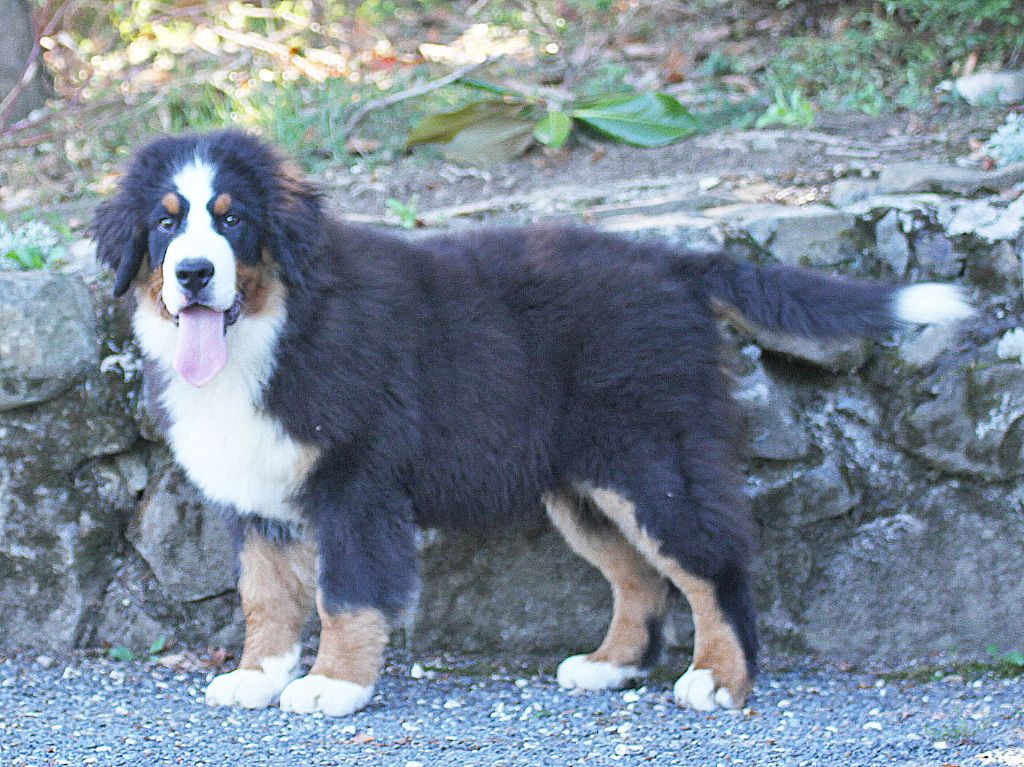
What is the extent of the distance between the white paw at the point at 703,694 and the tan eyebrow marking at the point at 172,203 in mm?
2134

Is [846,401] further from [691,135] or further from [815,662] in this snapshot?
[691,135]

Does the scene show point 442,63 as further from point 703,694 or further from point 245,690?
point 703,694

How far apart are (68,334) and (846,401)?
111 inches

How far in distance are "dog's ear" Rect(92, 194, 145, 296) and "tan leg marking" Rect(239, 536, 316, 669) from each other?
3.14ft

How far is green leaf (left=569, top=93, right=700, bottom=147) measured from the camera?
634cm

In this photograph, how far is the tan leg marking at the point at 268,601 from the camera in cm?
425

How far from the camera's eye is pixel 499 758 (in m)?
3.64

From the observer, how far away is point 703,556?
4086 millimetres

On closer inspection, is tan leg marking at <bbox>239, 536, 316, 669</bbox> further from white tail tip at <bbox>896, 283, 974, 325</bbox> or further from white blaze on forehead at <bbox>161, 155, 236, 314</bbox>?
white tail tip at <bbox>896, 283, 974, 325</bbox>

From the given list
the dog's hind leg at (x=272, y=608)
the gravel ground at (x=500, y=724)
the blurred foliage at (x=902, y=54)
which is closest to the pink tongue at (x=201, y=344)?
the dog's hind leg at (x=272, y=608)

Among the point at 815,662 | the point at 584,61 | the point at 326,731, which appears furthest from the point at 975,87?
the point at 326,731

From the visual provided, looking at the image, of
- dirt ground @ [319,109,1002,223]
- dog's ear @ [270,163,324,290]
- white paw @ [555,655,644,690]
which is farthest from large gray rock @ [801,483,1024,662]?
dog's ear @ [270,163,324,290]

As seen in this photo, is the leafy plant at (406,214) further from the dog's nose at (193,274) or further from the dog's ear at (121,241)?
the dog's nose at (193,274)

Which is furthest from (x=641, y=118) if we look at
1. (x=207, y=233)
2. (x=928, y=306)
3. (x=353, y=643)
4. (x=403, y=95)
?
(x=353, y=643)
